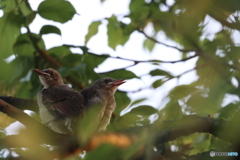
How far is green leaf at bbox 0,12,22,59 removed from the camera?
123 inches

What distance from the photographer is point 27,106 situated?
124 inches

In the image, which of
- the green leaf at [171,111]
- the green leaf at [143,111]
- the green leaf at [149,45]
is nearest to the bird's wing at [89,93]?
the green leaf at [149,45]

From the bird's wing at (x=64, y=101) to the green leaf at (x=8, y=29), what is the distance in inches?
31.3

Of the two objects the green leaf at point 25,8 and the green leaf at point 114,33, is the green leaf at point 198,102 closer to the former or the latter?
the green leaf at point 25,8

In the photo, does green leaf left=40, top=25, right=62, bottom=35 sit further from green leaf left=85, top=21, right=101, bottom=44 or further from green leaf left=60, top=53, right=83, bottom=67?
green leaf left=85, top=21, right=101, bottom=44

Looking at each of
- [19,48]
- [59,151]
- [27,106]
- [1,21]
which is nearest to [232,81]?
[59,151]

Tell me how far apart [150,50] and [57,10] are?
95cm

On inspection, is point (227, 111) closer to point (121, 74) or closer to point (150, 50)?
point (150, 50)

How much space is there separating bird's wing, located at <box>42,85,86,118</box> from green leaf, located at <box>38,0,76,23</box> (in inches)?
33.0

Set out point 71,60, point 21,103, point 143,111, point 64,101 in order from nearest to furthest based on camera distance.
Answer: point 143,111, point 21,103, point 64,101, point 71,60

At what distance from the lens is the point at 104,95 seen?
429 centimetres

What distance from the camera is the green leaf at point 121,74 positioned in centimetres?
→ 377

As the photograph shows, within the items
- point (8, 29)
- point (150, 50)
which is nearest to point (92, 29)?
point (8, 29)

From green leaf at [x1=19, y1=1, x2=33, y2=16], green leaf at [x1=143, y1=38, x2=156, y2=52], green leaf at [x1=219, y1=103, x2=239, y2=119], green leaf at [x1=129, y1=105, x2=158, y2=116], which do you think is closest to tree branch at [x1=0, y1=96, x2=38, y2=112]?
green leaf at [x1=19, y1=1, x2=33, y2=16]
